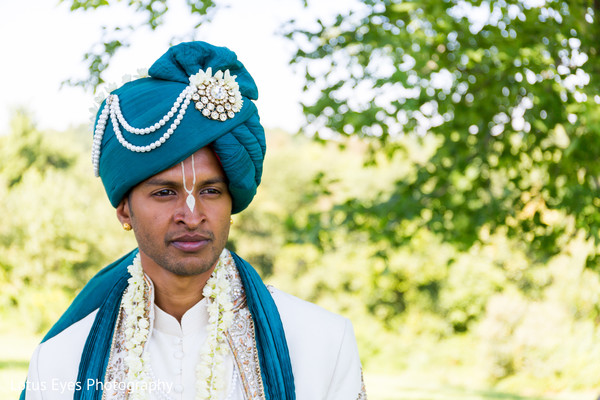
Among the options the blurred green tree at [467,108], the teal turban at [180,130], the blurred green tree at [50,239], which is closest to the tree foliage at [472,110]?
the blurred green tree at [467,108]

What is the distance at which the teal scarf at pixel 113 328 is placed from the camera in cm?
231

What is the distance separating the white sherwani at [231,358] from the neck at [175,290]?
26mm

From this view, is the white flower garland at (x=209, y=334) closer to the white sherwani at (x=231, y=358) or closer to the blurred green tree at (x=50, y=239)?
the white sherwani at (x=231, y=358)

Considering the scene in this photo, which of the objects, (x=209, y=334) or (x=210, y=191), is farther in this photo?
(x=209, y=334)

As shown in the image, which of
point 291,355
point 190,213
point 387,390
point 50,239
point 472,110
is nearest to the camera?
point 190,213

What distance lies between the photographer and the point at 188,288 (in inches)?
96.3

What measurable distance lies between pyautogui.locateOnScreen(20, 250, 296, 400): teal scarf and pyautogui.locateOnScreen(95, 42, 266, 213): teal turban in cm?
36

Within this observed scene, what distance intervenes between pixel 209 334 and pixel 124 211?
57cm

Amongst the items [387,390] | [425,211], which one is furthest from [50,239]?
[425,211]

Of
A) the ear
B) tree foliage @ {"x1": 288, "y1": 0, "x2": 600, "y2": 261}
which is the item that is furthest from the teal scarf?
tree foliage @ {"x1": 288, "y1": 0, "x2": 600, "y2": 261}

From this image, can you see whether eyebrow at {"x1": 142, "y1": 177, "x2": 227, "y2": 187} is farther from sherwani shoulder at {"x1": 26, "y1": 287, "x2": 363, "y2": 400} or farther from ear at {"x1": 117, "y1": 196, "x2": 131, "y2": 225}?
sherwani shoulder at {"x1": 26, "y1": 287, "x2": 363, "y2": 400}

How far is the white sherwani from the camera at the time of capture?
236 cm

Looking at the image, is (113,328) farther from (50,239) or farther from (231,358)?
(50,239)

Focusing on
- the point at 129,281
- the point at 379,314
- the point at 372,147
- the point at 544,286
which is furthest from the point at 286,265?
the point at 129,281
